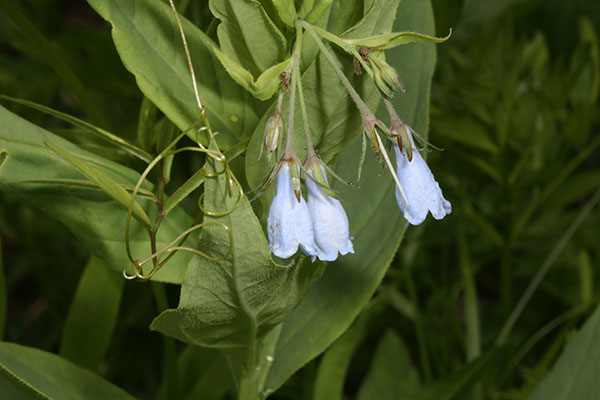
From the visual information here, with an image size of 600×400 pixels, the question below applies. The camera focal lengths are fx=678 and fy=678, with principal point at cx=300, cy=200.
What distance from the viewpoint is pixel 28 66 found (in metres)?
1.09

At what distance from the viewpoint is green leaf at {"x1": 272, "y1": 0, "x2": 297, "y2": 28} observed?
427 mm

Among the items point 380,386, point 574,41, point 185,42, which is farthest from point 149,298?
point 574,41

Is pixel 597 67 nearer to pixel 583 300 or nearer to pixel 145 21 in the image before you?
pixel 583 300

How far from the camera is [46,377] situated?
0.56 m

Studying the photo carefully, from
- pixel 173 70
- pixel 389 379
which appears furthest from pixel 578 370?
pixel 173 70

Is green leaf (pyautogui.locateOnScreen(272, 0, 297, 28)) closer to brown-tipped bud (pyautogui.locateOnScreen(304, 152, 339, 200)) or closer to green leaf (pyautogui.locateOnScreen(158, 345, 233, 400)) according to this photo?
brown-tipped bud (pyautogui.locateOnScreen(304, 152, 339, 200))

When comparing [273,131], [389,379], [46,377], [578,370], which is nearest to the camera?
[273,131]

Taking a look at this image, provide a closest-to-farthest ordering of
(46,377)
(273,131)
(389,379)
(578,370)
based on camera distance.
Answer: (273,131) < (46,377) < (578,370) < (389,379)

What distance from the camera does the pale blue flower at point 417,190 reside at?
444 millimetres

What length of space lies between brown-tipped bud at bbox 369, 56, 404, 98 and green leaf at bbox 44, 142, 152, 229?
18 centimetres

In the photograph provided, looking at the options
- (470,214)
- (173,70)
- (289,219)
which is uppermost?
(470,214)

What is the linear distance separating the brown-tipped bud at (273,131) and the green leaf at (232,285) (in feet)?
0.13

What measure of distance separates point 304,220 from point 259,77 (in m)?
0.09

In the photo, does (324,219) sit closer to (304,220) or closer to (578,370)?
(304,220)
